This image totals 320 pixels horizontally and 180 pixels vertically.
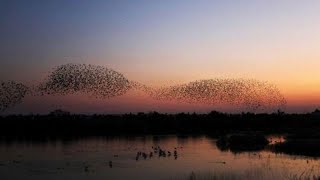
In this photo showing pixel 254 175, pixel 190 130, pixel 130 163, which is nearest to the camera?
pixel 254 175

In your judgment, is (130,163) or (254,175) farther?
(130,163)

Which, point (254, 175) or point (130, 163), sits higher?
point (130, 163)

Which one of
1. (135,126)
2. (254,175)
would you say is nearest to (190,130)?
(135,126)

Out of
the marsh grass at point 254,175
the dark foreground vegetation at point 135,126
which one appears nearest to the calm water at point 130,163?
the marsh grass at point 254,175

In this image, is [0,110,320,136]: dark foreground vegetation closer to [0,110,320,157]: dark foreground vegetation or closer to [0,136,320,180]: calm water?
[0,110,320,157]: dark foreground vegetation

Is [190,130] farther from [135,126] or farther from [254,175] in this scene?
[254,175]

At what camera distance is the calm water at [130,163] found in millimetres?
34438

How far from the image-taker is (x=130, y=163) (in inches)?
1607

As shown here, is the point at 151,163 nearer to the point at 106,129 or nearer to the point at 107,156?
the point at 107,156

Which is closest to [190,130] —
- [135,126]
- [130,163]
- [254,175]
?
[135,126]

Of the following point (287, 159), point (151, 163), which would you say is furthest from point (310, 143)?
point (151, 163)

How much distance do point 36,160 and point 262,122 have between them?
3217 inches

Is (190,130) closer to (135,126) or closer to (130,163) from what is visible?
(135,126)

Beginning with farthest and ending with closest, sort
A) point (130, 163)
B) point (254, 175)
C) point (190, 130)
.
A: point (190, 130) → point (130, 163) → point (254, 175)
